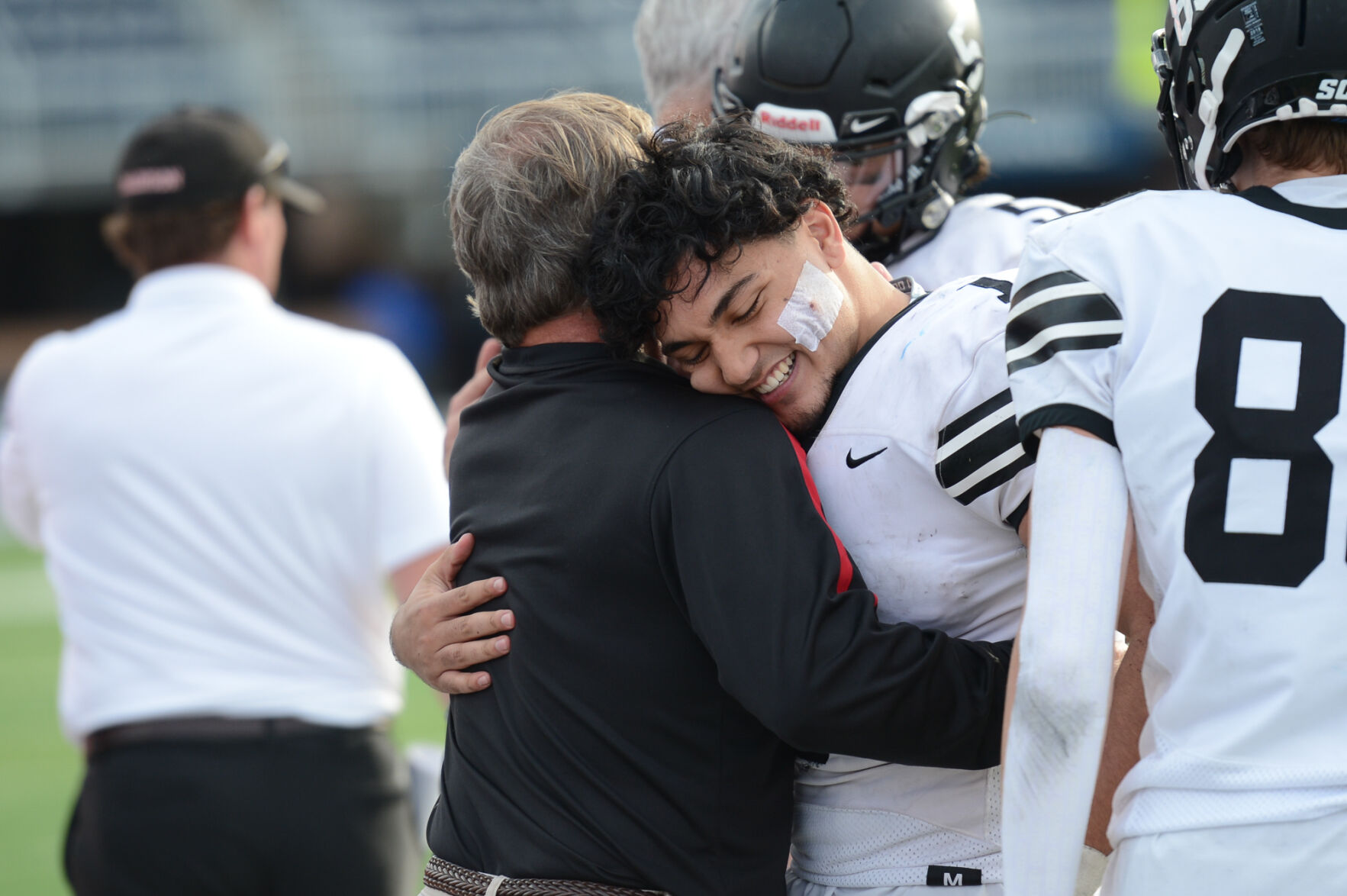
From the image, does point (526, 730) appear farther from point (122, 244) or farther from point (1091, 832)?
point (122, 244)

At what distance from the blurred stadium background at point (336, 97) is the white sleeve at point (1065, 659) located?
19.3m

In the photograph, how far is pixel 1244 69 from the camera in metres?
1.74

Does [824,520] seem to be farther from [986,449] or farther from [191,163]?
[191,163]

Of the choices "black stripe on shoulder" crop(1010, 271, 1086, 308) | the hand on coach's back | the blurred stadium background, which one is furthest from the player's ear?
the blurred stadium background

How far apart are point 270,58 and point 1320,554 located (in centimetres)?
2196

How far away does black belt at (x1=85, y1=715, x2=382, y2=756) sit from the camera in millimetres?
3463

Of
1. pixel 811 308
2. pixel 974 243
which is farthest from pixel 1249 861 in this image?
pixel 974 243

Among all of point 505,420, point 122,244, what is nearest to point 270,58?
point 122,244

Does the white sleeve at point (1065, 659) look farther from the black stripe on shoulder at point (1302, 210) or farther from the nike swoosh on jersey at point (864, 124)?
the nike swoosh on jersey at point (864, 124)

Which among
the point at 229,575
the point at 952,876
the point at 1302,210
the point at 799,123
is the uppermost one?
the point at 1302,210

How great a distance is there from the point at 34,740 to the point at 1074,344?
29.3 ft

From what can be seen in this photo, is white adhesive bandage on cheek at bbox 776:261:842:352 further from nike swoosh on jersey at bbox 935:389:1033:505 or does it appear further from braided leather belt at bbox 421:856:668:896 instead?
braided leather belt at bbox 421:856:668:896

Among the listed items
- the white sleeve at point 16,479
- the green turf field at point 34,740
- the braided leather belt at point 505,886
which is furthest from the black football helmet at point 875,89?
the green turf field at point 34,740

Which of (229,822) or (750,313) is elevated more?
(750,313)
